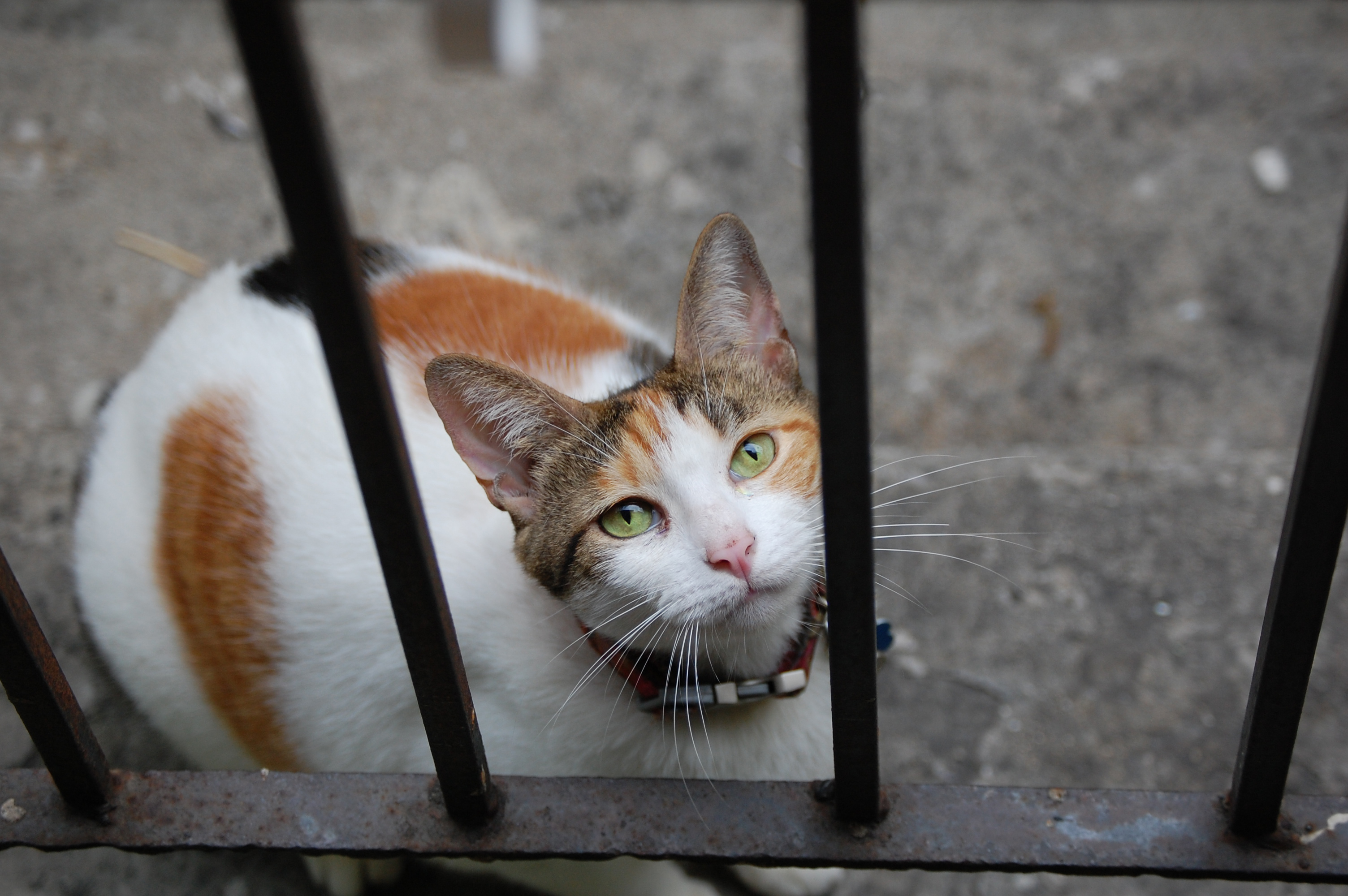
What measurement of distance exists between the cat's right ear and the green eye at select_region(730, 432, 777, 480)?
0.63 ft

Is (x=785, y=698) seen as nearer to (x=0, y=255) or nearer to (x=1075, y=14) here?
(x=0, y=255)

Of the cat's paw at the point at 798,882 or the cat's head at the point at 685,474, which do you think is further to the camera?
the cat's paw at the point at 798,882

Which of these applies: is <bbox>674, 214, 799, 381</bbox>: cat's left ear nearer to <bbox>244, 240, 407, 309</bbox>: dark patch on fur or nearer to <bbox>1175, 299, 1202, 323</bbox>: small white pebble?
<bbox>244, 240, 407, 309</bbox>: dark patch on fur

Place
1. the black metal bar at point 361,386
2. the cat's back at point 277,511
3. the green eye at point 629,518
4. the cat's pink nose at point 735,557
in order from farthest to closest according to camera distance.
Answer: the cat's back at point 277,511 → the green eye at point 629,518 → the cat's pink nose at point 735,557 → the black metal bar at point 361,386

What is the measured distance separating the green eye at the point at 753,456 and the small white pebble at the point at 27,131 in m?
2.29

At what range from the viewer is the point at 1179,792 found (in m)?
0.97

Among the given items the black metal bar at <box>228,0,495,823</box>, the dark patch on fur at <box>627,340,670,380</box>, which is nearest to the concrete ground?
the dark patch on fur at <box>627,340,670,380</box>

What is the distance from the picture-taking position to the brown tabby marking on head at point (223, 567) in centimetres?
144

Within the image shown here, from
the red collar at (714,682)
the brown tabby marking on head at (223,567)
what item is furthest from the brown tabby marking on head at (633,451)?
the brown tabby marking on head at (223,567)

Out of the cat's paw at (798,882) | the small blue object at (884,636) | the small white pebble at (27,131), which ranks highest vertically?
the small white pebble at (27,131)

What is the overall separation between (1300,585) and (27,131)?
2.91 metres

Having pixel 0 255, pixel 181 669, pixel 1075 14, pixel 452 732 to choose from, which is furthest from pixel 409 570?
pixel 1075 14

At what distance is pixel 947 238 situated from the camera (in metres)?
2.79

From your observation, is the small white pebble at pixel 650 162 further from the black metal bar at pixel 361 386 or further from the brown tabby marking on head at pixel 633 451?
the black metal bar at pixel 361 386
